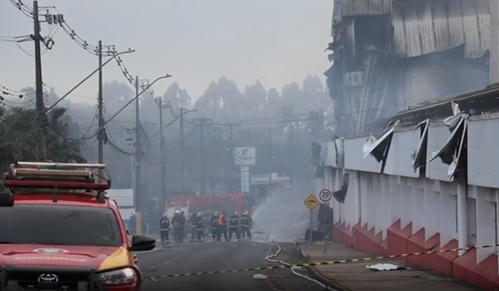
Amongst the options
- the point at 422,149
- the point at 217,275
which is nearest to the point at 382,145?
the point at 422,149

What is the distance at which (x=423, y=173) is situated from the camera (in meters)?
24.7

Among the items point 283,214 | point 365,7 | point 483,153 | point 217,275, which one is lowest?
point 283,214

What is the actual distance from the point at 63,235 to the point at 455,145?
11704 mm

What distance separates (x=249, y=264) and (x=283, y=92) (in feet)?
502

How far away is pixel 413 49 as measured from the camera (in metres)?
58.0

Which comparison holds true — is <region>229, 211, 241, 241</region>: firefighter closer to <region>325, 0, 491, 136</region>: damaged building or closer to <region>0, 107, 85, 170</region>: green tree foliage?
<region>325, 0, 491, 136</region>: damaged building

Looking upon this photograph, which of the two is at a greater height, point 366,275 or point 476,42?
point 476,42

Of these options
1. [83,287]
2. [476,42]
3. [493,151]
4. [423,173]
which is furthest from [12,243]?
[476,42]

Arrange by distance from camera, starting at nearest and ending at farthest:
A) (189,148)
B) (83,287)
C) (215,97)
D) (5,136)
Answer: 1. (83,287)
2. (5,136)
3. (189,148)
4. (215,97)

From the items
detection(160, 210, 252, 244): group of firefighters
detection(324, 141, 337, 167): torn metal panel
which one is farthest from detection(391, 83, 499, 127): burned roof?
detection(160, 210, 252, 244): group of firefighters

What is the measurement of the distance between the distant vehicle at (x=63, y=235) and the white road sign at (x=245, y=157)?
8732 centimetres

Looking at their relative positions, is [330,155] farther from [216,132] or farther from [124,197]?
[216,132]

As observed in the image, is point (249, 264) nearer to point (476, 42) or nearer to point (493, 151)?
point (493, 151)

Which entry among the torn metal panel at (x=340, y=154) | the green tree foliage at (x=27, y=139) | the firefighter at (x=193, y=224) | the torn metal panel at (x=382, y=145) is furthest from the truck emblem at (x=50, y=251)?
the firefighter at (x=193, y=224)
